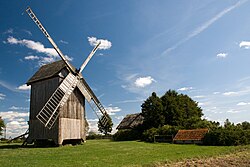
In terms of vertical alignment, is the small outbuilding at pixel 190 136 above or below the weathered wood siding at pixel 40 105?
below

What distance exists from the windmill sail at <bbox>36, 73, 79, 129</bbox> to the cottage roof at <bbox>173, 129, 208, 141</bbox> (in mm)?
15093

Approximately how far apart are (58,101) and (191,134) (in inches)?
660

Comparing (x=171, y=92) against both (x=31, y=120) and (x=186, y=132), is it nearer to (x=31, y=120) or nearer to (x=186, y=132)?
(x=186, y=132)

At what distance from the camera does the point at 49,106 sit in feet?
89.2

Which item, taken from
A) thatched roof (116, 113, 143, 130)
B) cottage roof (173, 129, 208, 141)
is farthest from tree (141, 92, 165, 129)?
cottage roof (173, 129, 208, 141)

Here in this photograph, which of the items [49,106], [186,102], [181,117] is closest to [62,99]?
[49,106]

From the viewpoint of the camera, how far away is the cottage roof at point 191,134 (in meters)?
29.5

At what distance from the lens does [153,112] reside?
138 ft

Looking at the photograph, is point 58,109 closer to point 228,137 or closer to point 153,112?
point 153,112

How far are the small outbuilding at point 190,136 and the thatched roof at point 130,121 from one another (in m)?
19.4

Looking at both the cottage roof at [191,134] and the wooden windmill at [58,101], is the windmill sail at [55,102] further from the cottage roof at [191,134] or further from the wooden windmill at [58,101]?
the cottage roof at [191,134]

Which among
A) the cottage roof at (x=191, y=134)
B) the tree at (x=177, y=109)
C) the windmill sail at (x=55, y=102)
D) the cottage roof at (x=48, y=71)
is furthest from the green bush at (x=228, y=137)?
the cottage roof at (x=48, y=71)

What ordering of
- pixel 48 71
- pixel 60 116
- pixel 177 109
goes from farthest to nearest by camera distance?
1. pixel 177 109
2. pixel 48 71
3. pixel 60 116

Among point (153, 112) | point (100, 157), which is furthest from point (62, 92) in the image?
point (153, 112)
